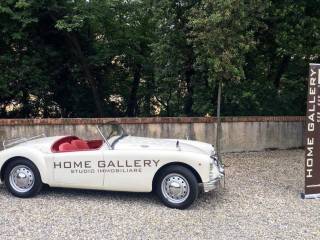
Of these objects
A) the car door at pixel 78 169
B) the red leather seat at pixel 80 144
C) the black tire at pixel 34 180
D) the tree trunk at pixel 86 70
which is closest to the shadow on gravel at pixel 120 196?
the black tire at pixel 34 180

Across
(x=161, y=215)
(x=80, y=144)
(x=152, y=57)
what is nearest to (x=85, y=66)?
(x=152, y=57)

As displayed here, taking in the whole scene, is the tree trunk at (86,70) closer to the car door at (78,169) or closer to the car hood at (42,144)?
the car hood at (42,144)

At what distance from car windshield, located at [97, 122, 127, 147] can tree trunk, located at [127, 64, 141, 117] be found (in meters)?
5.88

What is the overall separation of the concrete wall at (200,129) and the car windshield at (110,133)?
8.04ft

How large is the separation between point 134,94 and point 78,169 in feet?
22.7

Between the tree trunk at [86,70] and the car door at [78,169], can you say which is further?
the tree trunk at [86,70]

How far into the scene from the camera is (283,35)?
10422mm

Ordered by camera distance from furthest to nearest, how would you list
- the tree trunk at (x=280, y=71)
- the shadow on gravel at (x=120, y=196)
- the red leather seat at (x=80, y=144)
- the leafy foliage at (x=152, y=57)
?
1. the tree trunk at (x=280, y=71)
2. the leafy foliage at (x=152, y=57)
3. the red leather seat at (x=80, y=144)
4. the shadow on gravel at (x=120, y=196)

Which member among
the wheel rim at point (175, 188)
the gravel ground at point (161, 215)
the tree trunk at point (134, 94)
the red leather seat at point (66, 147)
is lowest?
the gravel ground at point (161, 215)

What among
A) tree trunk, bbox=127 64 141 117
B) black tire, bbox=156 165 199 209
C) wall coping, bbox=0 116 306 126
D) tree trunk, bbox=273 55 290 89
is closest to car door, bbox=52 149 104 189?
black tire, bbox=156 165 199 209

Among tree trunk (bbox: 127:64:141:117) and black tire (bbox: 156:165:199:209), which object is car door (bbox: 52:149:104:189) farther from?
tree trunk (bbox: 127:64:141:117)

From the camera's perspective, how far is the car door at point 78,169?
6.52 m

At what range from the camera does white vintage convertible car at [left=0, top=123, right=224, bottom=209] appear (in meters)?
6.29

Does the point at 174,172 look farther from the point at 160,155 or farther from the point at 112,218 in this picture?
the point at 112,218
